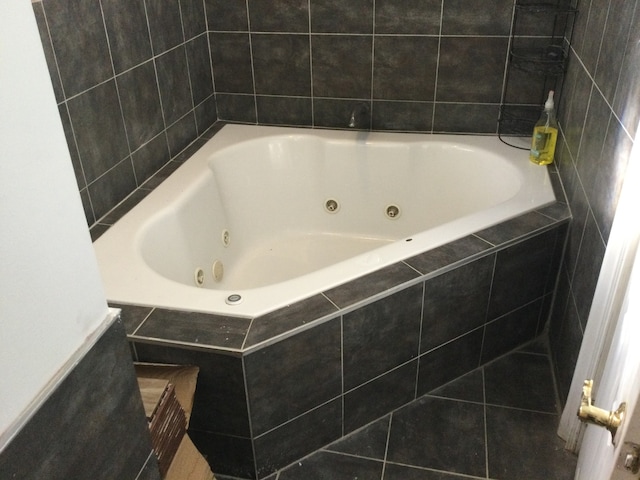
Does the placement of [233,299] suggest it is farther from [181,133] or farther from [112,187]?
[181,133]

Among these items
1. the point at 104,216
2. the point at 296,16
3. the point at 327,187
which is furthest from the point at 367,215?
the point at 104,216

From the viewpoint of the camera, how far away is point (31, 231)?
564 mm

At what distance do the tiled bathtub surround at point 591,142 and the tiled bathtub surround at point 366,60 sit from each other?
347mm

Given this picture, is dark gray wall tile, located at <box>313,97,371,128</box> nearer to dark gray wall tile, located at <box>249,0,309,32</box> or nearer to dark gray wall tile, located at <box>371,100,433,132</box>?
dark gray wall tile, located at <box>371,100,433,132</box>

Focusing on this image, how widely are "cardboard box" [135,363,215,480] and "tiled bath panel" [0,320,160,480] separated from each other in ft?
1.32

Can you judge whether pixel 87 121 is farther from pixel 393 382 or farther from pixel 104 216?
pixel 393 382

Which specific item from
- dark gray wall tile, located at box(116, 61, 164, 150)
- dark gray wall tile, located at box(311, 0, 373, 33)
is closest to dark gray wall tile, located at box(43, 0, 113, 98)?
dark gray wall tile, located at box(116, 61, 164, 150)

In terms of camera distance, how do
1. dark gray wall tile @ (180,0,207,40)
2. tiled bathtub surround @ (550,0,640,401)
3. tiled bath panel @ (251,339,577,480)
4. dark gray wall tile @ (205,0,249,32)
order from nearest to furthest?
tiled bathtub surround @ (550,0,640,401), tiled bath panel @ (251,339,577,480), dark gray wall tile @ (180,0,207,40), dark gray wall tile @ (205,0,249,32)

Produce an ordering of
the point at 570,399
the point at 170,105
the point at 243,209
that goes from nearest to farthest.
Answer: the point at 570,399 → the point at 170,105 → the point at 243,209

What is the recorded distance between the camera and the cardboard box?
4.04 ft

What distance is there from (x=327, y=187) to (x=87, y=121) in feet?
3.39

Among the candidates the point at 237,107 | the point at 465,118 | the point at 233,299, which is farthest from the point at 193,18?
the point at 233,299

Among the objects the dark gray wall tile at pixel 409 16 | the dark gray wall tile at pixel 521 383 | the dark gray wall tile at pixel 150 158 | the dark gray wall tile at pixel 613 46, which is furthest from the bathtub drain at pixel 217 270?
the dark gray wall tile at pixel 613 46

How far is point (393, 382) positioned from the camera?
1.69m
